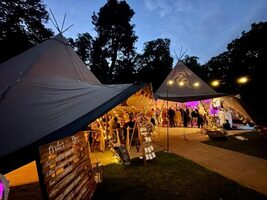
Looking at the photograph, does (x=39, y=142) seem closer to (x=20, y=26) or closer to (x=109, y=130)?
(x=109, y=130)

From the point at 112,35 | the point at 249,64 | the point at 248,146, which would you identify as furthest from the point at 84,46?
the point at 248,146

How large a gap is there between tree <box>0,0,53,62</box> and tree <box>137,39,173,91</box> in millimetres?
13814

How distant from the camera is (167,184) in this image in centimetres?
469

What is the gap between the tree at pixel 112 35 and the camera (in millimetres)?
24750

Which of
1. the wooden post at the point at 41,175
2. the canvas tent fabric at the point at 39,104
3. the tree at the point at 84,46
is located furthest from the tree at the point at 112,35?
the wooden post at the point at 41,175

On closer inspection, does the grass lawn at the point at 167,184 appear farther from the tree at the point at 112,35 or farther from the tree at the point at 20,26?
the tree at the point at 112,35

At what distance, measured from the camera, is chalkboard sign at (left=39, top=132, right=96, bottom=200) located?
2697 mm

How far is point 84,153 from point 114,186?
47.3 inches

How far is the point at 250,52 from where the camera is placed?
2106cm

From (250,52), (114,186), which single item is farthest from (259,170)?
(250,52)

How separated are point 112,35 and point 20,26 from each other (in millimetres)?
12765

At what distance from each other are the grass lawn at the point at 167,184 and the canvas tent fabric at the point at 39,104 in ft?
6.62

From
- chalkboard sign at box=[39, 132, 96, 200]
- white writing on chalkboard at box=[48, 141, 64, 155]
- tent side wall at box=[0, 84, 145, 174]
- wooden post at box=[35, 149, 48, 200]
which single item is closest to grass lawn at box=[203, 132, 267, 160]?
chalkboard sign at box=[39, 132, 96, 200]

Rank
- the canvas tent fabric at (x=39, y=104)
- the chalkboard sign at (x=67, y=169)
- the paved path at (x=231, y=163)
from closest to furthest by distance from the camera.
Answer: the canvas tent fabric at (x=39, y=104) → the chalkboard sign at (x=67, y=169) → the paved path at (x=231, y=163)
